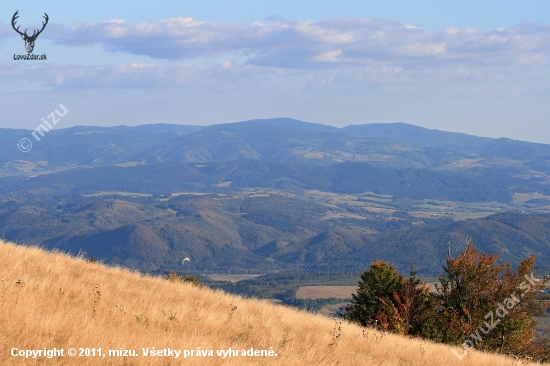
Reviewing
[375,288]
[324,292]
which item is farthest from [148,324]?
[324,292]

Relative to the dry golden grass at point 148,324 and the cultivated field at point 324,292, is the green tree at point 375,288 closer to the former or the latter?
the dry golden grass at point 148,324

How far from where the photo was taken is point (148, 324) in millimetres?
10062

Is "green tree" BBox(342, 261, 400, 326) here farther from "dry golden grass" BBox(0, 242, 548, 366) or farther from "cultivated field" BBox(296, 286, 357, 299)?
"cultivated field" BBox(296, 286, 357, 299)

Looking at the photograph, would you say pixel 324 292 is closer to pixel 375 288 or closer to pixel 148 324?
pixel 375 288

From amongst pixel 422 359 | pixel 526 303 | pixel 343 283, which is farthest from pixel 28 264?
pixel 343 283

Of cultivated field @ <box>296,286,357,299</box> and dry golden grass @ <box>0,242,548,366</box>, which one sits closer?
dry golden grass @ <box>0,242,548,366</box>

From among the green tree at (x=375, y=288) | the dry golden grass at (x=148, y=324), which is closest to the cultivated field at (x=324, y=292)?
the green tree at (x=375, y=288)

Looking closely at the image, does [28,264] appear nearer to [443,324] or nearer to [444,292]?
[443,324]

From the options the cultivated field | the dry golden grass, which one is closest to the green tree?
the dry golden grass

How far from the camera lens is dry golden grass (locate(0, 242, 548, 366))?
8312 mm

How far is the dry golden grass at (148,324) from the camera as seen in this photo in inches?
327

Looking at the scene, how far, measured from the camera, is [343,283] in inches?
6924

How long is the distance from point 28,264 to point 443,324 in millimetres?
17188

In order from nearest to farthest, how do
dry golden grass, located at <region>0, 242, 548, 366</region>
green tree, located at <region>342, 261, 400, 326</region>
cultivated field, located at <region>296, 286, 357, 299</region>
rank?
dry golden grass, located at <region>0, 242, 548, 366</region>, green tree, located at <region>342, 261, 400, 326</region>, cultivated field, located at <region>296, 286, 357, 299</region>
